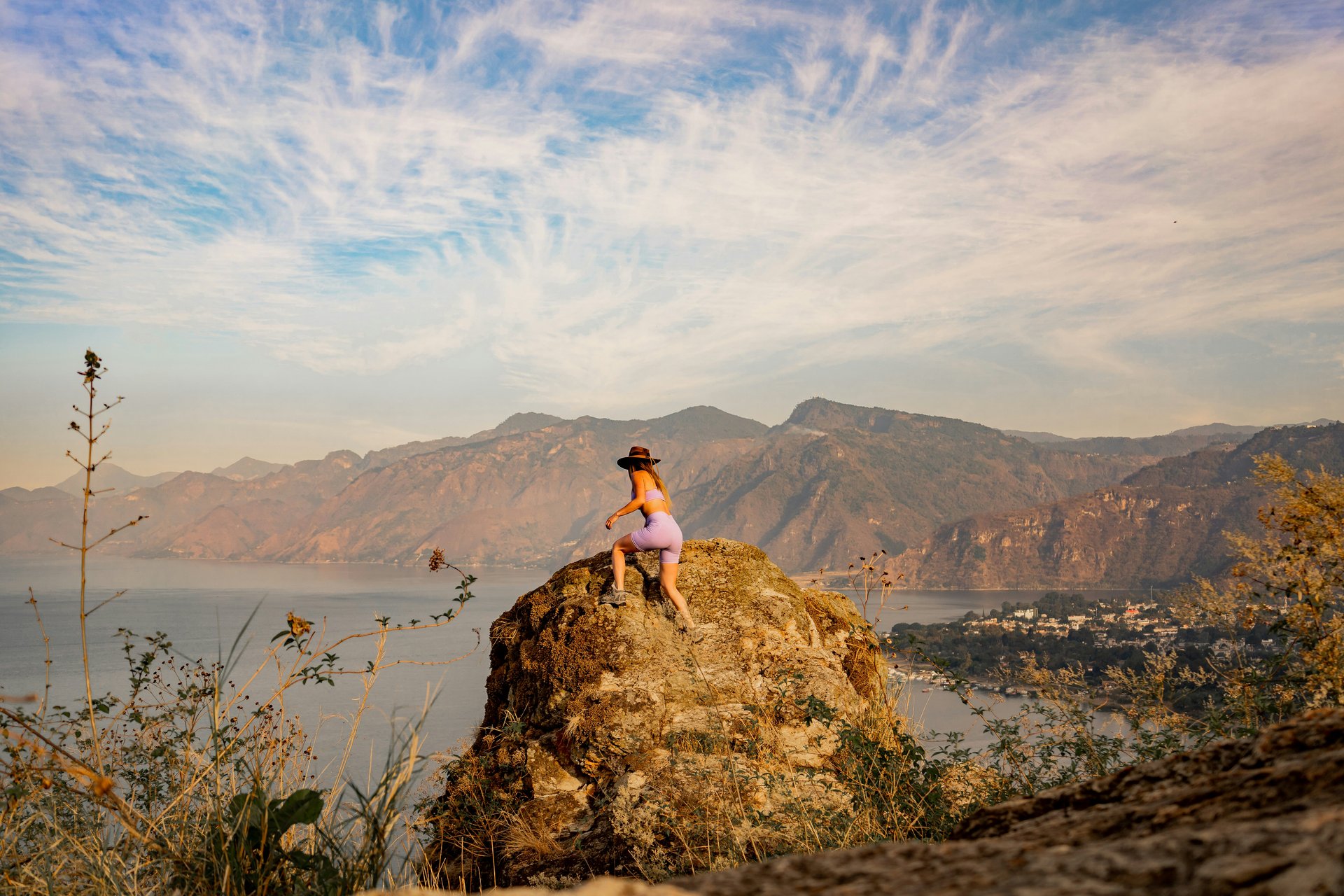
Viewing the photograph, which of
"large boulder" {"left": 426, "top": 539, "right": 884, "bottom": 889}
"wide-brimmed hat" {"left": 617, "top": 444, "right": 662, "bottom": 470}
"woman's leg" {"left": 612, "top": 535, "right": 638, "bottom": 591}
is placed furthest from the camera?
"wide-brimmed hat" {"left": 617, "top": 444, "right": 662, "bottom": 470}

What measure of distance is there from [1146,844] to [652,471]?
669cm

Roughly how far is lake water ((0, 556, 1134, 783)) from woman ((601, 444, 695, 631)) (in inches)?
56.6

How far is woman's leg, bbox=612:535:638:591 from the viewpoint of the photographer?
291 inches

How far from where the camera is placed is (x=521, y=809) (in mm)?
5973

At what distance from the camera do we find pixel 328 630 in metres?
49.5

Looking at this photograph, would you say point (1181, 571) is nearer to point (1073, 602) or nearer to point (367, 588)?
point (1073, 602)

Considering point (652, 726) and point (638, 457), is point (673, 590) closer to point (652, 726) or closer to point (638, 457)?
point (652, 726)

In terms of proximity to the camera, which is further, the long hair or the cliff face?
the cliff face

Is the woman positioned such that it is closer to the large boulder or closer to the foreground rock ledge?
the large boulder

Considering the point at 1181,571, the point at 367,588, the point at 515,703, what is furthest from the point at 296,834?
the point at 1181,571

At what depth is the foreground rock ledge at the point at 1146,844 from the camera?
1.08 meters

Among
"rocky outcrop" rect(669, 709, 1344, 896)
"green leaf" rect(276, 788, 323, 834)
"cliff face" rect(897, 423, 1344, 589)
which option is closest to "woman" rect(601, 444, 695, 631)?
"green leaf" rect(276, 788, 323, 834)

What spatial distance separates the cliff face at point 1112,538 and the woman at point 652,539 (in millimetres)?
154259

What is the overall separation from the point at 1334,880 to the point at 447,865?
19.5 feet
